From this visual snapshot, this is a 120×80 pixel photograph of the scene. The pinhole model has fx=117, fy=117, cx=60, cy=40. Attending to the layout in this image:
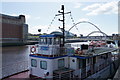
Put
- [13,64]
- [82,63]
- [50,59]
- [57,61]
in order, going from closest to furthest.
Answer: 1. [50,59]
2. [57,61]
3. [82,63]
4. [13,64]

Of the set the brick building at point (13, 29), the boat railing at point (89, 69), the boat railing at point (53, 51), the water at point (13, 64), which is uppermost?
the brick building at point (13, 29)

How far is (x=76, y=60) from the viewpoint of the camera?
10234mm

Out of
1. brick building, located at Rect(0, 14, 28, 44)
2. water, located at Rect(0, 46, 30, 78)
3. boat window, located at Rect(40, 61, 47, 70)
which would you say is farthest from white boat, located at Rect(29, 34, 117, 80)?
brick building, located at Rect(0, 14, 28, 44)

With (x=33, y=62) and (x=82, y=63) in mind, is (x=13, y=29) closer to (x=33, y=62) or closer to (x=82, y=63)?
(x=33, y=62)

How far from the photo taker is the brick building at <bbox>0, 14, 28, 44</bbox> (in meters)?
70.4

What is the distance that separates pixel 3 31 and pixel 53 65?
70.0 meters

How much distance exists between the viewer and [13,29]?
253 ft

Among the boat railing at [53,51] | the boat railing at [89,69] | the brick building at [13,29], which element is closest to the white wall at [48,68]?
the boat railing at [53,51]

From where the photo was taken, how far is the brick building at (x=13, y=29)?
70438 mm

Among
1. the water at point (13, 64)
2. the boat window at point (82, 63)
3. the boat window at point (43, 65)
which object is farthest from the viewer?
the water at point (13, 64)

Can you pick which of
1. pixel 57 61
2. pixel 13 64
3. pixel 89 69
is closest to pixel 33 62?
pixel 57 61

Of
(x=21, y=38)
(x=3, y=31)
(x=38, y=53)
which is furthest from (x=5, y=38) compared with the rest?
(x=38, y=53)

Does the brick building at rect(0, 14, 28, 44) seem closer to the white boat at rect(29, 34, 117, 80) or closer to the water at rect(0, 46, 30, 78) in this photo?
the water at rect(0, 46, 30, 78)

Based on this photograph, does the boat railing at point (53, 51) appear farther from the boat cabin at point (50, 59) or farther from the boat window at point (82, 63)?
the boat window at point (82, 63)
